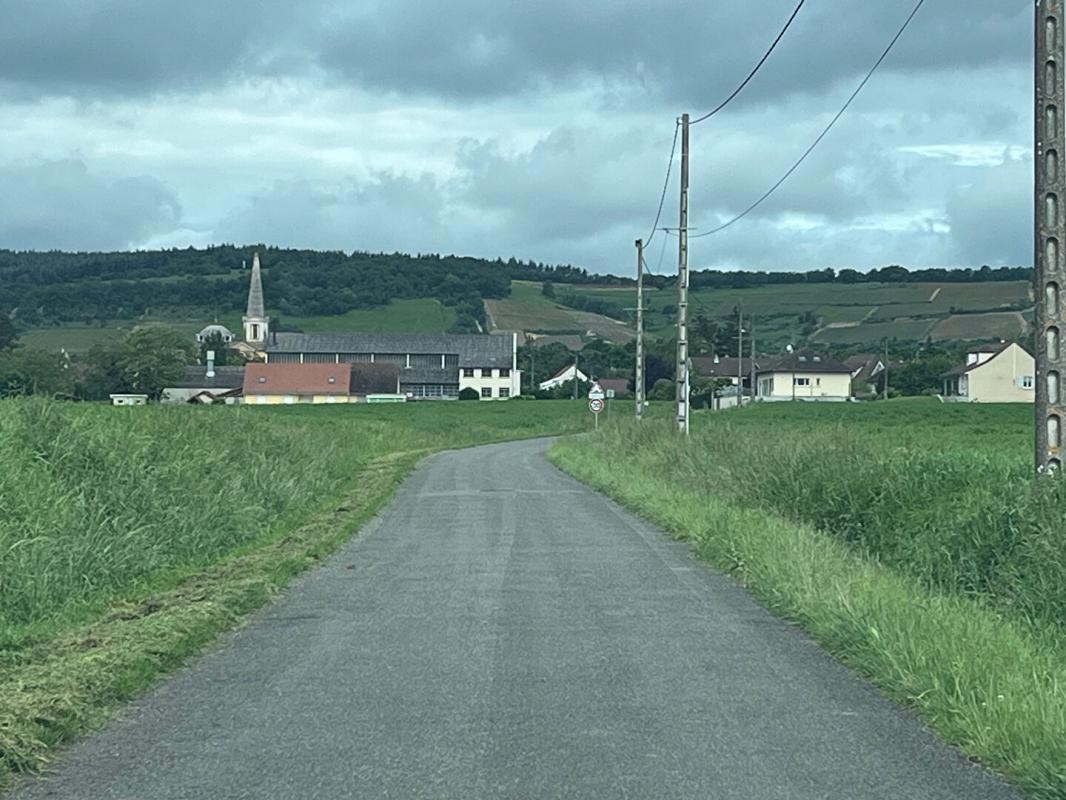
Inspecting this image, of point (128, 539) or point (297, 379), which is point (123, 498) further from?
point (297, 379)

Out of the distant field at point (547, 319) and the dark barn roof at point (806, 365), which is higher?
the distant field at point (547, 319)

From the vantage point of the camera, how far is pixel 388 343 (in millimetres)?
147375

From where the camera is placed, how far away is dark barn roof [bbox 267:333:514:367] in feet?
472

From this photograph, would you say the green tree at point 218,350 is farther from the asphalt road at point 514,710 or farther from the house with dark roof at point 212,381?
the asphalt road at point 514,710

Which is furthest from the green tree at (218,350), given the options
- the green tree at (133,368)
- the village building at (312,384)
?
the green tree at (133,368)

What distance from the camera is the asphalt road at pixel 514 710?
6758 millimetres

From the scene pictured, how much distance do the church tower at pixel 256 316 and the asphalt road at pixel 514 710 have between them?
6269 inches

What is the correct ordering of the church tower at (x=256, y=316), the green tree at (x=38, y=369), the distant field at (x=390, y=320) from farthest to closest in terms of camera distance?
1. the church tower at (x=256, y=316)
2. the distant field at (x=390, y=320)
3. the green tree at (x=38, y=369)

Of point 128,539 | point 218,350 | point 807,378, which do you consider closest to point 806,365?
point 807,378

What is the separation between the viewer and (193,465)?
2144 centimetres

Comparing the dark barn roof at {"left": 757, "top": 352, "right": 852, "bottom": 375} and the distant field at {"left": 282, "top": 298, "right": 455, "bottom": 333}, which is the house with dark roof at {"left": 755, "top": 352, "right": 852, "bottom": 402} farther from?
the distant field at {"left": 282, "top": 298, "right": 455, "bottom": 333}

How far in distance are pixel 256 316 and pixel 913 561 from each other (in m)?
165

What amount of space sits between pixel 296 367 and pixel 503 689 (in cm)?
11520

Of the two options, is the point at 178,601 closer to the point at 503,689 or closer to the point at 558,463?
the point at 503,689
